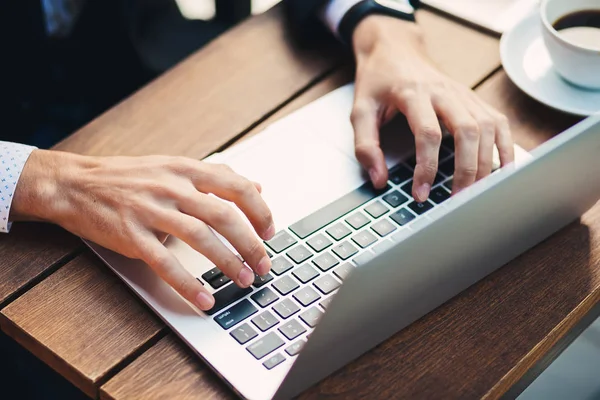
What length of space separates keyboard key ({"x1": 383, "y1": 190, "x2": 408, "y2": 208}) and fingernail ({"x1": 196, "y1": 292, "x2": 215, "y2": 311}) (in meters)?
0.21

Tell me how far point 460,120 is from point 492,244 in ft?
0.59

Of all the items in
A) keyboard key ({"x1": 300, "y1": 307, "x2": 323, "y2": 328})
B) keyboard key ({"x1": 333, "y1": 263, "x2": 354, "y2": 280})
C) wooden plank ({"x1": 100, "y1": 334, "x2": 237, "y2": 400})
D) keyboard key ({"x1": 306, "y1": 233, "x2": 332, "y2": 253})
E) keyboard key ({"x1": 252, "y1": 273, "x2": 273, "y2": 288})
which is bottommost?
wooden plank ({"x1": 100, "y1": 334, "x2": 237, "y2": 400})

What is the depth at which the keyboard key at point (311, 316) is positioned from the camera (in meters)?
0.59

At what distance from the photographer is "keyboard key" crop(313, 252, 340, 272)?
0.64 m

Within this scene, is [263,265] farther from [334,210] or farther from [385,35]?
[385,35]

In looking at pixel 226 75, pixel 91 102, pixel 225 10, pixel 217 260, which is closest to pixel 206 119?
pixel 226 75

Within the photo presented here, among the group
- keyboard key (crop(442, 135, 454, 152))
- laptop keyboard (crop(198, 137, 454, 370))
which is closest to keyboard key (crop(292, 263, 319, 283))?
laptop keyboard (crop(198, 137, 454, 370))

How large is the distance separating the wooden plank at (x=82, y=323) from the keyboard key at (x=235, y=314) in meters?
0.06

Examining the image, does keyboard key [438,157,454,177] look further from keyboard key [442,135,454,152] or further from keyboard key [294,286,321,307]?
keyboard key [294,286,321,307]

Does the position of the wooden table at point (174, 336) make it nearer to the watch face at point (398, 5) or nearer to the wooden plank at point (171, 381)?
the wooden plank at point (171, 381)

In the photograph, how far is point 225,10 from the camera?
4.72 ft

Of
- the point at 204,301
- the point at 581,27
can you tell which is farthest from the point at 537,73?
the point at 204,301

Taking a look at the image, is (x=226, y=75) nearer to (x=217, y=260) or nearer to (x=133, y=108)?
(x=133, y=108)

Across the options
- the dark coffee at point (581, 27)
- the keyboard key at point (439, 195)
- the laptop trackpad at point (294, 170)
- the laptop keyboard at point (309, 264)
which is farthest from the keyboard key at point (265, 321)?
the dark coffee at point (581, 27)
